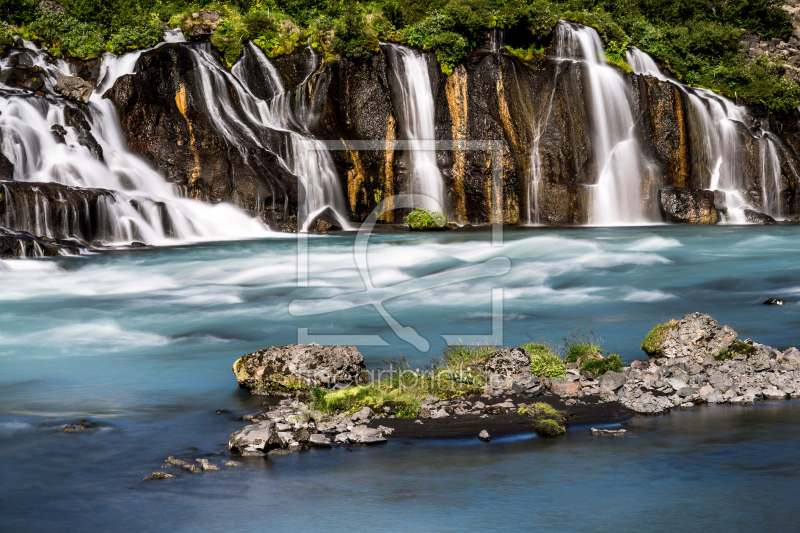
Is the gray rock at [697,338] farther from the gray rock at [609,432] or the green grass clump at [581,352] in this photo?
the gray rock at [609,432]

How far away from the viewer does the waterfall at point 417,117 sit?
29.0 metres

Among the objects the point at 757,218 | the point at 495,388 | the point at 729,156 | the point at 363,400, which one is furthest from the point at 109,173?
the point at 729,156

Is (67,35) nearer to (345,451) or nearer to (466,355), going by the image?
(466,355)

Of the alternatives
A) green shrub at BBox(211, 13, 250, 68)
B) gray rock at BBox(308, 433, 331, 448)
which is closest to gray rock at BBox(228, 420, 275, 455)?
gray rock at BBox(308, 433, 331, 448)

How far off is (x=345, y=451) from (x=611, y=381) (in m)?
2.97

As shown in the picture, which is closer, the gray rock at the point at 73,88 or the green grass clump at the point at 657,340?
the green grass clump at the point at 657,340

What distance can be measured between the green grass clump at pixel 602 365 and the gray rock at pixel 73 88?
2247 cm

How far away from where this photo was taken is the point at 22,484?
20.8ft

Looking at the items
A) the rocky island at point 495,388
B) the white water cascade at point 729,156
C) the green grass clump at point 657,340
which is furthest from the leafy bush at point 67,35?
the green grass clump at point 657,340

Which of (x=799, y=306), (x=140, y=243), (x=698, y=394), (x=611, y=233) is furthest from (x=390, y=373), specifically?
(x=611, y=233)

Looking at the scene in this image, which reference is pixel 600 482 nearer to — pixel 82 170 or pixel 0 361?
pixel 0 361

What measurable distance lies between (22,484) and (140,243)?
53.1ft

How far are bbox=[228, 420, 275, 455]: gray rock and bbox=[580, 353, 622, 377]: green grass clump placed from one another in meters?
3.61

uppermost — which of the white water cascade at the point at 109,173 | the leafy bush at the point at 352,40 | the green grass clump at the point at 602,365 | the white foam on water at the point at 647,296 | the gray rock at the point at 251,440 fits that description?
the leafy bush at the point at 352,40
